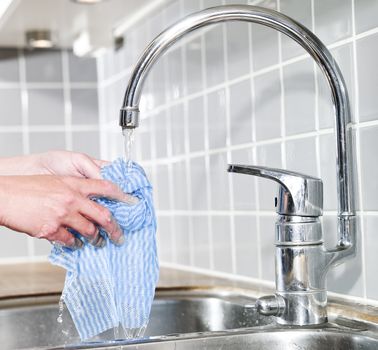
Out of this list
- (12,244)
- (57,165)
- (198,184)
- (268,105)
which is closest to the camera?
(57,165)

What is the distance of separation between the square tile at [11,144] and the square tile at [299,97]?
0.85 metres

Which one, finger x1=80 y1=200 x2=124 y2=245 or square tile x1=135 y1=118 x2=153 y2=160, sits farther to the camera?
square tile x1=135 y1=118 x2=153 y2=160

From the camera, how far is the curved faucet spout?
81cm

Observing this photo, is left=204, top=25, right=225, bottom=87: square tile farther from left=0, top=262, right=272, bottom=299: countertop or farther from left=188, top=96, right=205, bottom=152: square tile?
left=0, top=262, right=272, bottom=299: countertop

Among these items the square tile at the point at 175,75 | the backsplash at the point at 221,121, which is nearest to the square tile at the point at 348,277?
the backsplash at the point at 221,121

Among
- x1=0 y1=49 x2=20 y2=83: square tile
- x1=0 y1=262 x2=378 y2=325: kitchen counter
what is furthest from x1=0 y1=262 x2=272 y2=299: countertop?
x1=0 y1=49 x2=20 y2=83: square tile

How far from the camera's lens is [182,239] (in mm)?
1427

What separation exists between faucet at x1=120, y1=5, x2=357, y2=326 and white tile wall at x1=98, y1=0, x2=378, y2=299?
3cm

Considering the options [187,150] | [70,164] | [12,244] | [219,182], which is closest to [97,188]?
[70,164]

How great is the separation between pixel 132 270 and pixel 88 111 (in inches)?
40.2

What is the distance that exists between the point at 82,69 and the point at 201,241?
0.66 meters

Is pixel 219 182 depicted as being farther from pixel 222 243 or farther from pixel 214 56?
pixel 214 56

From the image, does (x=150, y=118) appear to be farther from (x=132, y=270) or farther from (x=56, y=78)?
(x=132, y=270)

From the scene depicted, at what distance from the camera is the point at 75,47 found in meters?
1.70
